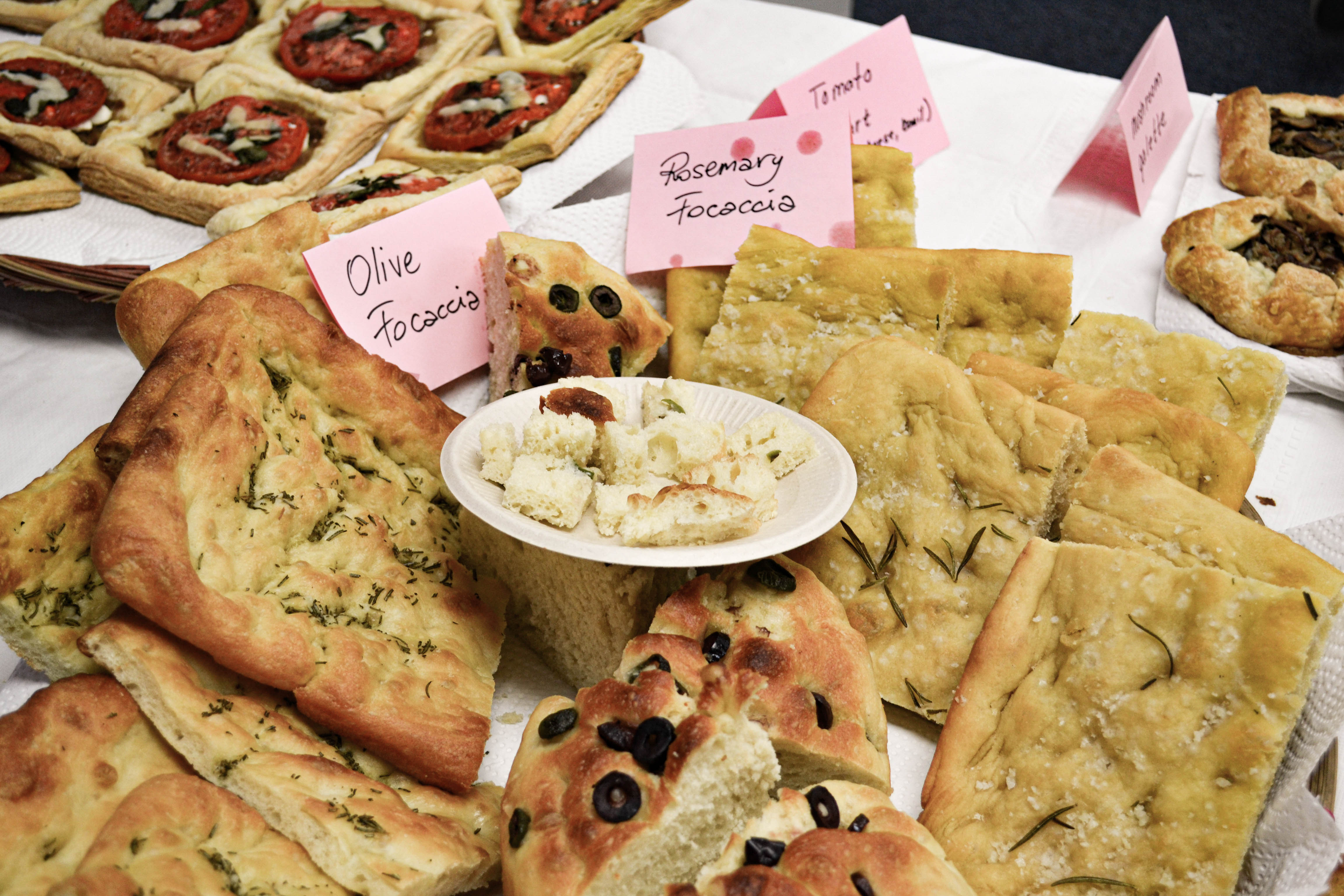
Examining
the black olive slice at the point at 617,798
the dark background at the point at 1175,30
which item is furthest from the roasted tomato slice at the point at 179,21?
the dark background at the point at 1175,30

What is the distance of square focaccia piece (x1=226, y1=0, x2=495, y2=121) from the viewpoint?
11.5 feet

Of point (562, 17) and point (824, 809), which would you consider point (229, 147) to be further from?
point (824, 809)

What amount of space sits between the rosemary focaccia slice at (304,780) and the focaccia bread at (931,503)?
2.75 feet

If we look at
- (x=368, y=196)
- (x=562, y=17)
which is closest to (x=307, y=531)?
(x=368, y=196)

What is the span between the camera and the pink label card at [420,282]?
8.00ft

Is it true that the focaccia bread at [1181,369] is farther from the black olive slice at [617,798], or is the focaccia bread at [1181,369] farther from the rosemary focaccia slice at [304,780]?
the rosemary focaccia slice at [304,780]

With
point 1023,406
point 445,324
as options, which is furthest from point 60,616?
point 1023,406

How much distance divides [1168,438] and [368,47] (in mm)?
2989

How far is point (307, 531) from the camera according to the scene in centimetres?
191

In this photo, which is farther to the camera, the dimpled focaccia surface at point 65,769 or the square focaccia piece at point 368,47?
the square focaccia piece at point 368,47

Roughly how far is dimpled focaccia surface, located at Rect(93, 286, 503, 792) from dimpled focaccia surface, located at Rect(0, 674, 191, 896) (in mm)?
178

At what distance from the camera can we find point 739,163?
9.22 ft

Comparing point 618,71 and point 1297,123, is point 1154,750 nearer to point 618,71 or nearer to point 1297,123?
point 618,71

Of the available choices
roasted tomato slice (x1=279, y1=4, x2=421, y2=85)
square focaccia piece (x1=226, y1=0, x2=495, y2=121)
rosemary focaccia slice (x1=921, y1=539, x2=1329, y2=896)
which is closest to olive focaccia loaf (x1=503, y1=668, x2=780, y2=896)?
rosemary focaccia slice (x1=921, y1=539, x2=1329, y2=896)
